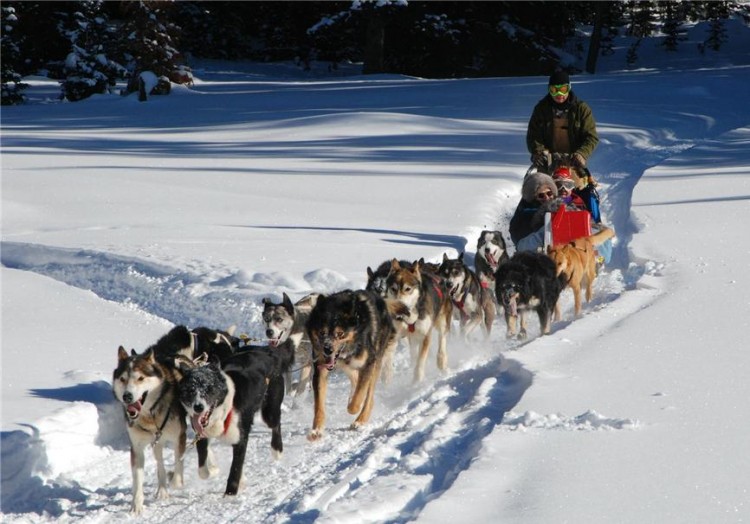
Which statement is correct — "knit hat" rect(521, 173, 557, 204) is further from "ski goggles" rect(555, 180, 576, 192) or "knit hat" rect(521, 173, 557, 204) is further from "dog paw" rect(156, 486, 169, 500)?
"dog paw" rect(156, 486, 169, 500)

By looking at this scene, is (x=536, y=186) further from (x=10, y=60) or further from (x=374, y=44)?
(x=374, y=44)

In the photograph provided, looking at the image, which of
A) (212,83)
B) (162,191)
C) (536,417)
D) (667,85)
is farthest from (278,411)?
(212,83)

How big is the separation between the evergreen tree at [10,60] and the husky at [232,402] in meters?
25.8

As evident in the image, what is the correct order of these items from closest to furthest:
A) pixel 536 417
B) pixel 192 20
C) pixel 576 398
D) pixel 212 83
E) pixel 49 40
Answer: pixel 536 417, pixel 576 398, pixel 212 83, pixel 49 40, pixel 192 20

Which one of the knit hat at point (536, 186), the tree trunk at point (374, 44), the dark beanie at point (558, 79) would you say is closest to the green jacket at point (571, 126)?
the dark beanie at point (558, 79)

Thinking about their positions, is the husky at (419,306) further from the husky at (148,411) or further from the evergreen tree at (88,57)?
the evergreen tree at (88,57)

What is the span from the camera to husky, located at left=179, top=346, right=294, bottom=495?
4926 mm

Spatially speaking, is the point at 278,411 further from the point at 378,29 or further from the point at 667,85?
the point at 378,29

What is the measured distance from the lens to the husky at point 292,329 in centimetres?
645

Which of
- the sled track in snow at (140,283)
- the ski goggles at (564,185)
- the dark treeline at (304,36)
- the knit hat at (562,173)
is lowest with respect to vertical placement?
the sled track in snow at (140,283)

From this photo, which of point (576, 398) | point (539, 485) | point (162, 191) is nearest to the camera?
point (539, 485)

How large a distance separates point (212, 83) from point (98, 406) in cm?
2720

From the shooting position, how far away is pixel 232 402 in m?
5.14

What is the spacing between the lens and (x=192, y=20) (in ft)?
127
